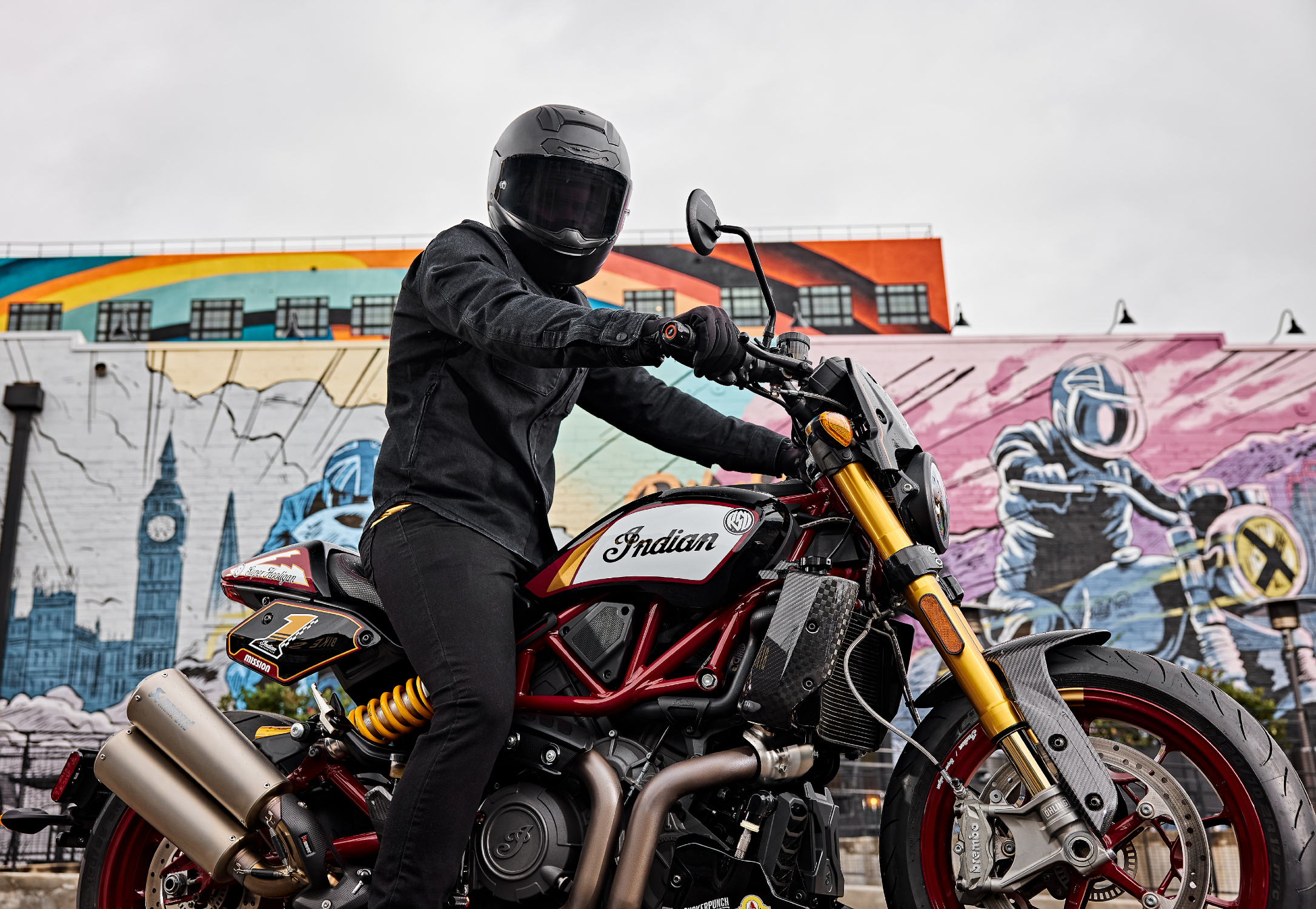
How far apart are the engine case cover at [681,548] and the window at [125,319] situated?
29222 mm

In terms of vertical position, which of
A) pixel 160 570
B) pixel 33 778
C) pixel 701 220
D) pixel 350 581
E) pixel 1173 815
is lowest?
pixel 33 778

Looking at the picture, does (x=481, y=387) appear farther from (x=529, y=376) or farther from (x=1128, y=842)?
(x=1128, y=842)

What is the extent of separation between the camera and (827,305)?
27.1 meters

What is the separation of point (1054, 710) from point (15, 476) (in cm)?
2118

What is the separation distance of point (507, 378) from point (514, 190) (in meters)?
0.57

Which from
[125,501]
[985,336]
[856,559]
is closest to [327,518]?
[125,501]

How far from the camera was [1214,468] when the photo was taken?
1948cm

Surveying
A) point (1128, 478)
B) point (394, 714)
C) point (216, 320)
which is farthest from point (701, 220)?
point (216, 320)

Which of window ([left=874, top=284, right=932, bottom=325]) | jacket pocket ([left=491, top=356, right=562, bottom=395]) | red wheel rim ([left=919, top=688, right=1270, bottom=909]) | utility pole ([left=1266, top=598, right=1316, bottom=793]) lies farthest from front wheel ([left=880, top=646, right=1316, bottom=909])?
window ([left=874, top=284, right=932, bottom=325])

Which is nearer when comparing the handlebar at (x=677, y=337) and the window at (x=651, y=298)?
the handlebar at (x=677, y=337)

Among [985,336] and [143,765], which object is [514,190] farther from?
[985,336]

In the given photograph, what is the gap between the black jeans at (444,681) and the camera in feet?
7.20

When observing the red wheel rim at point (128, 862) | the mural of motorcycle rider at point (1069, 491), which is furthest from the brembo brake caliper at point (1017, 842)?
the mural of motorcycle rider at point (1069, 491)

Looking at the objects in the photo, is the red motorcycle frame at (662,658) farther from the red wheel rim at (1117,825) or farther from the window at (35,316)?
the window at (35,316)
